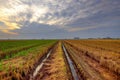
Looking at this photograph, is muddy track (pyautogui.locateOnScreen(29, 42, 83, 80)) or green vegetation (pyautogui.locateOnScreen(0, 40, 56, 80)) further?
muddy track (pyautogui.locateOnScreen(29, 42, 83, 80))

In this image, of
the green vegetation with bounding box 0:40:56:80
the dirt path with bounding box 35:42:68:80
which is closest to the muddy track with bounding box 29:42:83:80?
the dirt path with bounding box 35:42:68:80

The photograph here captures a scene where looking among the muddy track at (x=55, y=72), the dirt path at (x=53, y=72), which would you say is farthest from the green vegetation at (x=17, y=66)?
the dirt path at (x=53, y=72)

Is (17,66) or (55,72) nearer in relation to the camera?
(55,72)

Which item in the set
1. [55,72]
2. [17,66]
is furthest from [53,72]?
[17,66]

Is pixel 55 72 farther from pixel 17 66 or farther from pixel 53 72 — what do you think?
pixel 17 66

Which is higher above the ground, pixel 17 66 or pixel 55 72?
pixel 17 66

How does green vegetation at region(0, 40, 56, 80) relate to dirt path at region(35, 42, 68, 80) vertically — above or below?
above

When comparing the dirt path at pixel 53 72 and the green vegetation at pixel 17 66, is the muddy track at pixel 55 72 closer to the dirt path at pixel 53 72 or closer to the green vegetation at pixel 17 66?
the dirt path at pixel 53 72

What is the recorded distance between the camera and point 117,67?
46.9 feet

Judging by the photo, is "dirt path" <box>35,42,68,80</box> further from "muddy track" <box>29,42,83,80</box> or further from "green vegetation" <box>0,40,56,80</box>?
"green vegetation" <box>0,40,56,80</box>

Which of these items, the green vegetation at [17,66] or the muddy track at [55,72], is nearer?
the green vegetation at [17,66]

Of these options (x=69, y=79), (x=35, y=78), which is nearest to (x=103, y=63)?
(x=69, y=79)

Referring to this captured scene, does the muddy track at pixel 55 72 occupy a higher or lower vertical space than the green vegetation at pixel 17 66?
lower

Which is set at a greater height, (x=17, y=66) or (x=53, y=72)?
(x=17, y=66)
